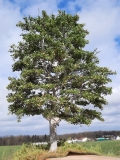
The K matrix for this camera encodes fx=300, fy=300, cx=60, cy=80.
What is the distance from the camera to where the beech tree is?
1483 centimetres

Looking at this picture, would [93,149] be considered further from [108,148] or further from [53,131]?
[108,148]

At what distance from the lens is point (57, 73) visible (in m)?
Answer: 15.7

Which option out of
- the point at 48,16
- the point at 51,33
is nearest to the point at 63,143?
the point at 51,33

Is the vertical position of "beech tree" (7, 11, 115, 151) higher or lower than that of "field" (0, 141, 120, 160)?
higher

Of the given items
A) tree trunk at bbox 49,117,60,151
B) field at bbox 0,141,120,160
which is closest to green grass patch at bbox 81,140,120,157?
field at bbox 0,141,120,160

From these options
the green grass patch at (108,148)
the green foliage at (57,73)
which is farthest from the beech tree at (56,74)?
the green grass patch at (108,148)

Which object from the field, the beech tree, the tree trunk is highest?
the beech tree

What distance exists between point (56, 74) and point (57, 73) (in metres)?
0.08

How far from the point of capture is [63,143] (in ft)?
53.8

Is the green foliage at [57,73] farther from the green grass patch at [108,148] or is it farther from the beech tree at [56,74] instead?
the green grass patch at [108,148]

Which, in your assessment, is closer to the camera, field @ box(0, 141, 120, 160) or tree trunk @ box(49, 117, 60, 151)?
tree trunk @ box(49, 117, 60, 151)

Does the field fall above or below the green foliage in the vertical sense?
below

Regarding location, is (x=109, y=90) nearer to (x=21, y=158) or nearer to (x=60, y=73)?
(x=60, y=73)

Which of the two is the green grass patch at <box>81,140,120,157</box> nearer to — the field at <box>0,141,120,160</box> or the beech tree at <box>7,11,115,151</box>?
the field at <box>0,141,120,160</box>
